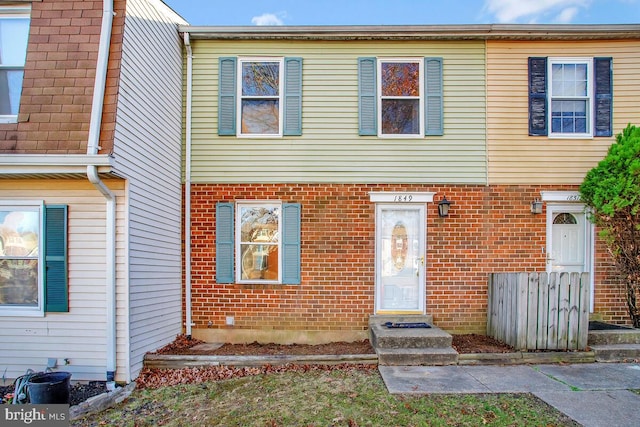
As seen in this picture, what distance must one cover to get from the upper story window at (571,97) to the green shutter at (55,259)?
743cm

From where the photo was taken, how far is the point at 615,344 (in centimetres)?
563

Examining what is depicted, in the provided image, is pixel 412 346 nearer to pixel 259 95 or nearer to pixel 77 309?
pixel 77 309

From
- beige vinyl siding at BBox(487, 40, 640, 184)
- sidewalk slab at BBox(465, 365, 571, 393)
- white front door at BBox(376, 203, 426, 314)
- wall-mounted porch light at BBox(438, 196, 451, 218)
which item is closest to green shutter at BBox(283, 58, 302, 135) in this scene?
white front door at BBox(376, 203, 426, 314)

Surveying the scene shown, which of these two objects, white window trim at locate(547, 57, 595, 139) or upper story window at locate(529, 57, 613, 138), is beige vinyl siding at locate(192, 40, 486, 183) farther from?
white window trim at locate(547, 57, 595, 139)

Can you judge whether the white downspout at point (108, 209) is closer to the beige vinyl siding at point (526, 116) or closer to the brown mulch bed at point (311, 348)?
the brown mulch bed at point (311, 348)

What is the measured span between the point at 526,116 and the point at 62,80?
7.12m

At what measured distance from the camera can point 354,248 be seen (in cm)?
637

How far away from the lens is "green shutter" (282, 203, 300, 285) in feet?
20.7

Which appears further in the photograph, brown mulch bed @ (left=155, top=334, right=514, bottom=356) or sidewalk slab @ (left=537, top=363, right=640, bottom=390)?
brown mulch bed @ (left=155, top=334, right=514, bottom=356)

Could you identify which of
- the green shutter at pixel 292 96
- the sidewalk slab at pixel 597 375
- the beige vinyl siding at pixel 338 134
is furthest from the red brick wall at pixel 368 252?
the sidewalk slab at pixel 597 375

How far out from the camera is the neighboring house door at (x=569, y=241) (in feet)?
21.2

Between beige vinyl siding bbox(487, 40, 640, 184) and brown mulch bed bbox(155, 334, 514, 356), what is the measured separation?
8.92ft

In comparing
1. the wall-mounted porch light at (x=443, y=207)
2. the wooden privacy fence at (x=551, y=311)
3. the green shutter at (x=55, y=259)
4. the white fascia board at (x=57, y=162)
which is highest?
the white fascia board at (x=57, y=162)

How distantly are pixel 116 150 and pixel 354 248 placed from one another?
3.89 m
